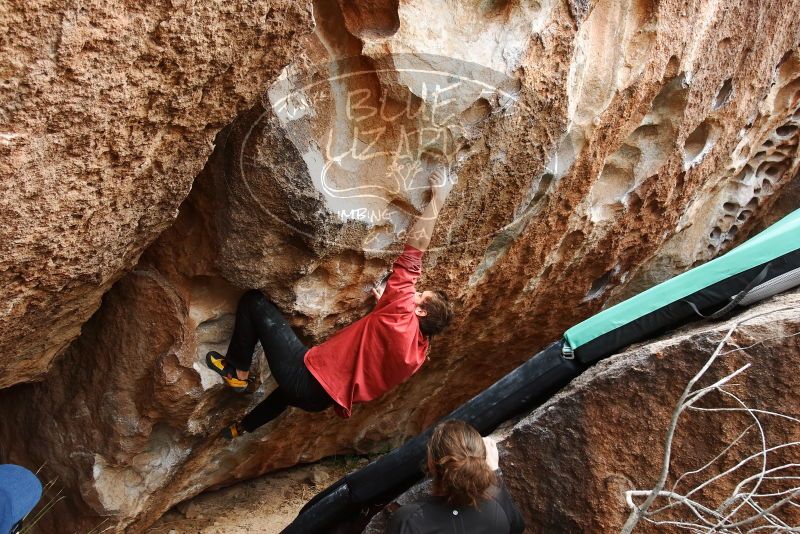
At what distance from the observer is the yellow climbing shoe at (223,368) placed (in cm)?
302

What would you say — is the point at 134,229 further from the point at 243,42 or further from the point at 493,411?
the point at 493,411

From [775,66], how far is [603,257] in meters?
1.34

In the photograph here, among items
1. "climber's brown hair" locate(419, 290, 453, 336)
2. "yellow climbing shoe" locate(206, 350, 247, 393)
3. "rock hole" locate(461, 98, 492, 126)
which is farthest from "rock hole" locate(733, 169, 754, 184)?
"yellow climbing shoe" locate(206, 350, 247, 393)

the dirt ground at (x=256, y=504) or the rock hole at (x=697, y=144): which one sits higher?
the rock hole at (x=697, y=144)

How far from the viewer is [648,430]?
270 cm

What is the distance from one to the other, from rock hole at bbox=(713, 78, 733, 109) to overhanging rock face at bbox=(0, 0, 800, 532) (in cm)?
2

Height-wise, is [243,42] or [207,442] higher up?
[243,42]

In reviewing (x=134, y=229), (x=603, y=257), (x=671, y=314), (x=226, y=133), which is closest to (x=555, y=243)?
(x=603, y=257)

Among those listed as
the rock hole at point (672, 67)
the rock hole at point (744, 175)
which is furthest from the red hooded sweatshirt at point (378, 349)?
the rock hole at point (744, 175)

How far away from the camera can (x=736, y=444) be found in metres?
2.59

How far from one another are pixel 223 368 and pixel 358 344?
58 centimetres

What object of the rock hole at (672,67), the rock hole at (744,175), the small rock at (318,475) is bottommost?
the small rock at (318,475)

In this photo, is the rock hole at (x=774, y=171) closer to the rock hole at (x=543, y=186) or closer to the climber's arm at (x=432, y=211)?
the rock hole at (x=543, y=186)

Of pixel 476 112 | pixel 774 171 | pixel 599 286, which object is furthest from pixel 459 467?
pixel 774 171
